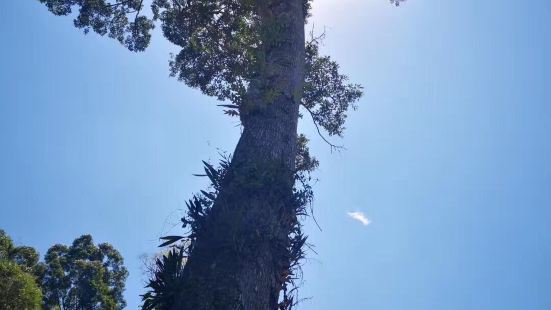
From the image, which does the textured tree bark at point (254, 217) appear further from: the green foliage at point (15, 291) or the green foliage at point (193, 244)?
the green foliage at point (15, 291)

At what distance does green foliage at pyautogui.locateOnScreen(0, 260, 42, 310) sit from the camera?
15.2m

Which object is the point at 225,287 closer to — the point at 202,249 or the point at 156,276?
the point at 202,249

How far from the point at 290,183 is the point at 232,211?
34.6 inches

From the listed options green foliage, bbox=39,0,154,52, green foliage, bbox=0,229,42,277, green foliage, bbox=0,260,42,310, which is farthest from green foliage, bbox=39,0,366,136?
green foliage, bbox=0,229,42,277

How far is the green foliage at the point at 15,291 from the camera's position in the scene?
50.0 ft

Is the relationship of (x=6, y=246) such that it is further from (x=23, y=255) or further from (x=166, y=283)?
(x=166, y=283)

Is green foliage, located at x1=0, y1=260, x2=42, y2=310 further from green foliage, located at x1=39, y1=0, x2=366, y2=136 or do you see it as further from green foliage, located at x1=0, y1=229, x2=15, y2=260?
green foliage, located at x1=39, y1=0, x2=366, y2=136

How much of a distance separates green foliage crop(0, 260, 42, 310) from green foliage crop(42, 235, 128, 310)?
671cm

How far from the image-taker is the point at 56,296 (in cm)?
2236

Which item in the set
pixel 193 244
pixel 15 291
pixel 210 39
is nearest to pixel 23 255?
pixel 15 291

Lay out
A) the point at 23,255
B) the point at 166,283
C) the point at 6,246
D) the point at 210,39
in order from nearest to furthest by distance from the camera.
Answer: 1. the point at 166,283
2. the point at 210,39
3. the point at 6,246
4. the point at 23,255

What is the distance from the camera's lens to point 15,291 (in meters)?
15.4

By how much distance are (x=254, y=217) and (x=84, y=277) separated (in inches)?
845

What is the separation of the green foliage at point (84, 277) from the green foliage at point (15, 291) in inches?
264
